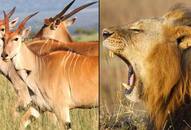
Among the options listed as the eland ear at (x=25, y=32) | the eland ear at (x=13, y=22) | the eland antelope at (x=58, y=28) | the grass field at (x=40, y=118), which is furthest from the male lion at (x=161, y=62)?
the eland ear at (x=13, y=22)

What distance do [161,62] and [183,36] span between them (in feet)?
0.92

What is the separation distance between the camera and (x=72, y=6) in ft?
15.9

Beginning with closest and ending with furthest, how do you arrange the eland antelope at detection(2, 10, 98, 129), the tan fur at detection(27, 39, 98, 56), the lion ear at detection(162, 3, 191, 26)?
the lion ear at detection(162, 3, 191, 26), the eland antelope at detection(2, 10, 98, 129), the tan fur at detection(27, 39, 98, 56)

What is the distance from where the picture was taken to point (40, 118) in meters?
5.02

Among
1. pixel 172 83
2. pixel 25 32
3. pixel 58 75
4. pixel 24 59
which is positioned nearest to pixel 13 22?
pixel 25 32

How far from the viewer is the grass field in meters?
4.87

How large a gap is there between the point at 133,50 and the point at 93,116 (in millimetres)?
705

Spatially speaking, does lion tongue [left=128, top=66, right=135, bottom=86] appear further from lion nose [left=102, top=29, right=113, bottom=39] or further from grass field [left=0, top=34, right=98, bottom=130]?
grass field [left=0, top=34, right=98, bottom=130]

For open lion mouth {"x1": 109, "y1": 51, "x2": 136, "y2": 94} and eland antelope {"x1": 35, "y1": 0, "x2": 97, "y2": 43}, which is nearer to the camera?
open lion mouth {"x1": 109, "y1": 51, "x2": 136, "y2": 94}

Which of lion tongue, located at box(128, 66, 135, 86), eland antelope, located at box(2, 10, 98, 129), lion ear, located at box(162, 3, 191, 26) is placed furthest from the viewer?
eland antelope, located at box(2, 10, 98, 129)

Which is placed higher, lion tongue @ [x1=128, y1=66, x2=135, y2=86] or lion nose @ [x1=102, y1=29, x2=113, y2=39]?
lion nose @ [x1=102, y1=29, x2=113, y2=39]

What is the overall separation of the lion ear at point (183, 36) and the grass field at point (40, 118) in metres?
0.77

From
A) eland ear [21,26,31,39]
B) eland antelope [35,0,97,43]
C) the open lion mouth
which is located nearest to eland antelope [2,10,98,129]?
eland ear [21,26,31,39]

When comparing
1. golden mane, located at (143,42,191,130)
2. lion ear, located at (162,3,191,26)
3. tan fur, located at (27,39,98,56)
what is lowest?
golden mane, located at (143,42,191,130)
